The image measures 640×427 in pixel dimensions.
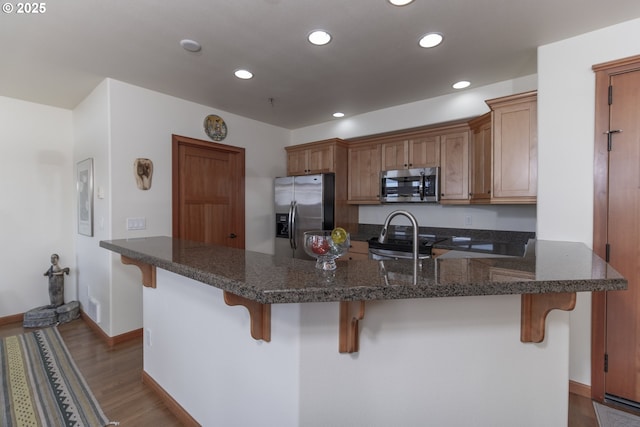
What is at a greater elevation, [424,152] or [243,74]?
[243,74]

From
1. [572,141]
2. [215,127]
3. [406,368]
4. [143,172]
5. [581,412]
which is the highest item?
[215,127]

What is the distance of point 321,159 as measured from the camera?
3.97m

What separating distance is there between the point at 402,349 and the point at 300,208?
288 cm

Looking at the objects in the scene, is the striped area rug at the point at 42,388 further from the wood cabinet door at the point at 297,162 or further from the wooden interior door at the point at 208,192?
the wood cabinet door at the point at 297,162

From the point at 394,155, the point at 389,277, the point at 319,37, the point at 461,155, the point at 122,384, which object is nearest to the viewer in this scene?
the point at 389,277

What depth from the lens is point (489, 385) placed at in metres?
1.20

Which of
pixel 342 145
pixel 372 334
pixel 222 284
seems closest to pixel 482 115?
pixel 342 145

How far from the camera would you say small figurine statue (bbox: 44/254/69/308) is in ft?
11.1

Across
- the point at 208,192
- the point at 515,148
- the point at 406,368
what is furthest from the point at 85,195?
the point at 515,148

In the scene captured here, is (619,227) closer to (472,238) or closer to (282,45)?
(472,238)

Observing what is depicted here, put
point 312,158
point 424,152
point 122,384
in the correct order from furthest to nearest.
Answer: point 312,158
point 424,152
point 122,384

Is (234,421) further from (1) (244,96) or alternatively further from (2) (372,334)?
(1) (244,96)

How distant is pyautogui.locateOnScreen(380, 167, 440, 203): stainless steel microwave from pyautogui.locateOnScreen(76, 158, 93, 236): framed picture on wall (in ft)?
10.8

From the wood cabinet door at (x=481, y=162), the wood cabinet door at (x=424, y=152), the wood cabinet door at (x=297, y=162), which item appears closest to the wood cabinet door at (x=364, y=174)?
the wood cabinet door at (x=424, y=152)
